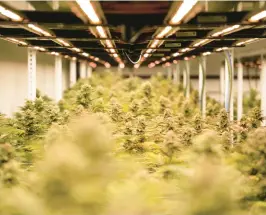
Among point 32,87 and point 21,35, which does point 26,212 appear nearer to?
point 21,35

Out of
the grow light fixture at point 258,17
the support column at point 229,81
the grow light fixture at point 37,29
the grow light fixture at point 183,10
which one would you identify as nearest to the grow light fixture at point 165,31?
the grow light fixture at point 183,10

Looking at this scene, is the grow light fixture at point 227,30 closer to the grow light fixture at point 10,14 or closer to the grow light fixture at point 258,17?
the grow light fixture at point 258,17

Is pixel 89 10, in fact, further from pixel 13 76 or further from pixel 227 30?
pixel 13 76

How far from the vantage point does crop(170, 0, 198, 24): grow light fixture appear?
4383 mm

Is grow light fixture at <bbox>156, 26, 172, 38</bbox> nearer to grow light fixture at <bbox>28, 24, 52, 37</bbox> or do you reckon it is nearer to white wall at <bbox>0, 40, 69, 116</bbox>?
grow light fixture at <bbox>28, 24, 52, 37</bbox>

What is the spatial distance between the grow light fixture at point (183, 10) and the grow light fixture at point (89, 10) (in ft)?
2.83

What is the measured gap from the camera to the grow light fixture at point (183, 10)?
4383 millimetres

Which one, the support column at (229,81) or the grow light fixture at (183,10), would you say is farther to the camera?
the support column at (229,81)

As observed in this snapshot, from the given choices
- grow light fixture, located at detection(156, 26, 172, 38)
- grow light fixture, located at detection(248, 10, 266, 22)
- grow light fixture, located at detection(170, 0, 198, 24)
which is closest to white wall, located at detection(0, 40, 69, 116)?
grow light fixture, located at detection(156, 26, 172, 38)

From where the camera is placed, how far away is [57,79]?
54.3 feet

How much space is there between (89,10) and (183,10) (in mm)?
945

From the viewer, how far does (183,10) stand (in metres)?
4.77

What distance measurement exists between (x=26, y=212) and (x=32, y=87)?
8.95 meters

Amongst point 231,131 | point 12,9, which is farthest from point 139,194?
point 231,131
